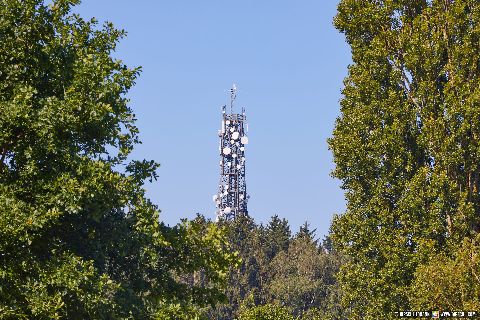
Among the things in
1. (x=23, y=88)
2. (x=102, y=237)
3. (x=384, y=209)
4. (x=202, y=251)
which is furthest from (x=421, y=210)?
(x=23, y=88)

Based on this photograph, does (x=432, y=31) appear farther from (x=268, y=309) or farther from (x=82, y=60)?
(x=82, y=60)

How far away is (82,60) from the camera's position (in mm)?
20672

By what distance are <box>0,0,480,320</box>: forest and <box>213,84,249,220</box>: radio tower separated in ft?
329

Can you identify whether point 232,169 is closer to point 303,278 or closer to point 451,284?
point 303,278

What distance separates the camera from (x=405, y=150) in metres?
37.8

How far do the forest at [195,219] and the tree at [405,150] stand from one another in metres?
0.07

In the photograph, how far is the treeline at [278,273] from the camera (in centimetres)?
10631

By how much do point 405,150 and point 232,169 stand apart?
4208 inches

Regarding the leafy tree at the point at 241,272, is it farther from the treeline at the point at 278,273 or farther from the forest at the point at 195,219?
the forest at the point at 195,219

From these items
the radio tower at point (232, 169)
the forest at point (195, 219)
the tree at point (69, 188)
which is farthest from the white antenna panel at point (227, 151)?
the tree at point (69, 188)

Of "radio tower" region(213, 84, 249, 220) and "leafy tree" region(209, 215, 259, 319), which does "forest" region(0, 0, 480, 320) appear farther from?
"radio tower" region(213, 84, 249, 220)

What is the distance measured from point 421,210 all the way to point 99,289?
2116 centimetres

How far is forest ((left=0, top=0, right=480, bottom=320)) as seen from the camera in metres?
19.0

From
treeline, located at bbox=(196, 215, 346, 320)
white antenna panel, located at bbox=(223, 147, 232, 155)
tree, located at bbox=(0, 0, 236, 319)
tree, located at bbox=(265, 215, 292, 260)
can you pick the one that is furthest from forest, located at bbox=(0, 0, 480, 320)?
white antenna panel, located at bbox=(223, 147, 232, 155)
